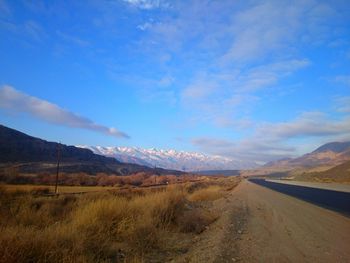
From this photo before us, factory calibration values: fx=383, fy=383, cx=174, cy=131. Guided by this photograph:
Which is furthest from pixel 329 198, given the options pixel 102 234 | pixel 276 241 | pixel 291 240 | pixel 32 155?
pixel 32 155

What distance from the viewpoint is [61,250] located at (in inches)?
336

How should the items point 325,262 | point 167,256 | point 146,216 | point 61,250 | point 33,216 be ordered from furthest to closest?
point 146,216, point 33,216, point 167,256, point 325,262, point 61,250

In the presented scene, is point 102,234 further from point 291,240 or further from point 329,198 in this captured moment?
point 329,198

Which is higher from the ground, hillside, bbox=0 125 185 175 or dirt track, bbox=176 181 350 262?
hillside, bbox=0 125 185 175

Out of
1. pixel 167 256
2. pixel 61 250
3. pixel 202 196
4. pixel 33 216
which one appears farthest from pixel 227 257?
pixel 202 196

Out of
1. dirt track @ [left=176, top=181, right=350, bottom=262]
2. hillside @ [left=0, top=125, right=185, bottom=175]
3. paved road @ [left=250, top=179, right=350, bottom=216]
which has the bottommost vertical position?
dirt track @ [left=176, top=181, right=350, bottom=262]

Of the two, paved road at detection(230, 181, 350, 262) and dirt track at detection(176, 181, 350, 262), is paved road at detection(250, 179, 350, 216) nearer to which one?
paved road at detection(230, 181, 350, 262)

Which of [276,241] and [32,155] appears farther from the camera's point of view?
[32,155]

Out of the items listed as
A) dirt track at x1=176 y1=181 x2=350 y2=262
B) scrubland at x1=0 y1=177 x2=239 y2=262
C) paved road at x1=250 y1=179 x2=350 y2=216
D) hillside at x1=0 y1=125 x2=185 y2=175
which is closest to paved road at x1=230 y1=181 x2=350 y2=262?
dirt track at x1=176 y1=181 x2=350 y2=262

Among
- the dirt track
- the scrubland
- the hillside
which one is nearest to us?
the scrubland

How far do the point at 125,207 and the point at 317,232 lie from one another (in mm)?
7502

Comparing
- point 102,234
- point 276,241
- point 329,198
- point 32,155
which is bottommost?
point 276,241

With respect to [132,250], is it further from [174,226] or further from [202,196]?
[202,196]

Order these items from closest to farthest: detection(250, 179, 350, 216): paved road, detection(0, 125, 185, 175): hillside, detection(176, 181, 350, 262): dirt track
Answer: detection(176, 181, 350, 262): dirt track → detection(250, 179, 350, 216): paved road → detection(0, 125, 185, 175): hillside
